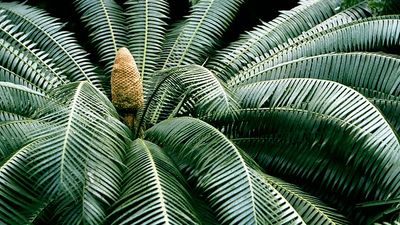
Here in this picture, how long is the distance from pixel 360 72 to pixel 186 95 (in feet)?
3.21

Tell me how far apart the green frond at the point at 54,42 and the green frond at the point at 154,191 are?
1.40 metres

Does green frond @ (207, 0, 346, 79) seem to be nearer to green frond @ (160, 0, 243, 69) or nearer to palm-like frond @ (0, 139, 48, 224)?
green frond @ (160, 0, 243, 69)

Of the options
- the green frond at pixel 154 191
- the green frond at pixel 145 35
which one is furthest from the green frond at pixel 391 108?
the green frond at pixel 145 35

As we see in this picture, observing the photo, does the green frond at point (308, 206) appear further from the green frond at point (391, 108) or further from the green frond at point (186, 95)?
the green frond at point (391, 108)

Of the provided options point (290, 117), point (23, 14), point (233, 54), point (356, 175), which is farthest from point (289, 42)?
point (23, 14)

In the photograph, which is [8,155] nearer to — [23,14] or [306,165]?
[306,165]

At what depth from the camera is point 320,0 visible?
15.0 feet

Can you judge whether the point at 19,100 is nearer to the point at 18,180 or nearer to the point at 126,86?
the point at 18,180

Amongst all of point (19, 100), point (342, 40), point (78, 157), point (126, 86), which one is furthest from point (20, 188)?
point (342, 40)

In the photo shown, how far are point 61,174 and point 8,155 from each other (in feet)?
1.75

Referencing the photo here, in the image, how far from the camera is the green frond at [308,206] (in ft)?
10.0

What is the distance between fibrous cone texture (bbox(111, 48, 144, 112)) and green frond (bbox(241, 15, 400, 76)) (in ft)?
2.38

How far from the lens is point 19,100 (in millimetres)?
3238

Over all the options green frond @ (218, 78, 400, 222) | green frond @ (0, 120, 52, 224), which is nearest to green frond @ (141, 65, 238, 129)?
green frond @ (218, 78, 400, 222)
